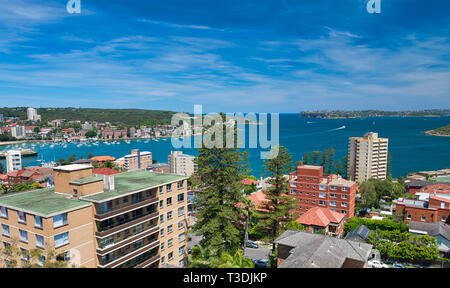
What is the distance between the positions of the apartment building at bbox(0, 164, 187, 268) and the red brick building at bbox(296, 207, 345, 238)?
1257 centimetres

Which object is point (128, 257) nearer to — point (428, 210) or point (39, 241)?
point (39, 241)

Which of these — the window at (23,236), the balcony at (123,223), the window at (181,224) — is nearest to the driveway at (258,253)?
the window at (181,224)

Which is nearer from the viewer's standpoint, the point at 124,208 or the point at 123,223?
the point at 124,208

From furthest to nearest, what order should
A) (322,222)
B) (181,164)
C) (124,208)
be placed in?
(181,164)
(322,222)
(124,208)

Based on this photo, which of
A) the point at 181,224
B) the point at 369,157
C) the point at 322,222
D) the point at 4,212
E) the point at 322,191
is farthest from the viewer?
the point at 369,157

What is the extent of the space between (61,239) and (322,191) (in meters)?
28.5

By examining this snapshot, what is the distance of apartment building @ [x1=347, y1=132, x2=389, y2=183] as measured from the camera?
60219 mm

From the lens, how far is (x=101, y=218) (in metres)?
14.6

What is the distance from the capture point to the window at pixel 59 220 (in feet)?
42.4

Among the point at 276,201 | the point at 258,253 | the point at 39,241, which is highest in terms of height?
the point at 39,241

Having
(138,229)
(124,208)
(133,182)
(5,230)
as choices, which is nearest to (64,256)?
(124,208)

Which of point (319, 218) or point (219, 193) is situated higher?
point (219, 193)

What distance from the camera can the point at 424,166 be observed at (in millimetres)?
79062
